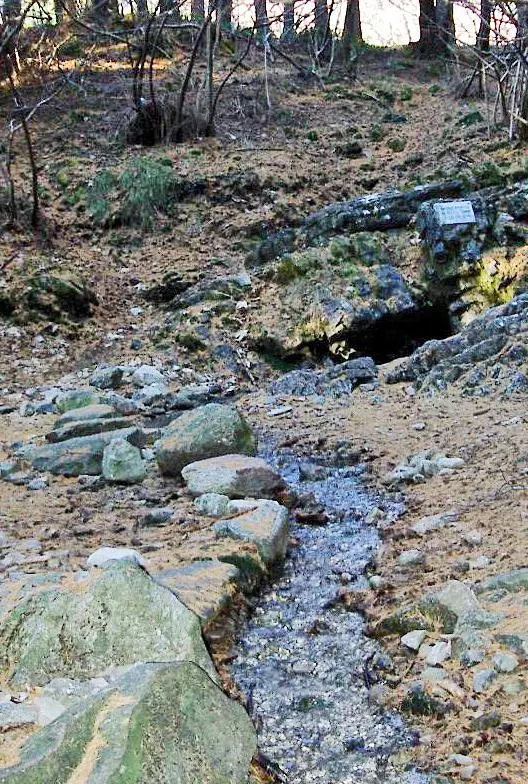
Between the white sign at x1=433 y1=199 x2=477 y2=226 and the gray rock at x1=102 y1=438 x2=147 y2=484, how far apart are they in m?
4.05

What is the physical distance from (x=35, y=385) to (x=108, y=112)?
6249 mm

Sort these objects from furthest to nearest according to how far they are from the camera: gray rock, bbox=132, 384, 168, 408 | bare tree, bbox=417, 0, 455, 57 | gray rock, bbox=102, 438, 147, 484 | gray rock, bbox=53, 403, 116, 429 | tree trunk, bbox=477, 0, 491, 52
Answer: bare tree, bbox=417, 0, 455, 57, tree trunk, bbox=477, 0, 491, 52, gray rock, bbox=132, 384, 168, 408, gray rock, bbox=53, 403, 116, 429, gray rock, bbox=102, 438, 147, 484

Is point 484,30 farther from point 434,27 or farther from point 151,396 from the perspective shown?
point 151,396

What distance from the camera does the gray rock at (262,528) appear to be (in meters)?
2.97

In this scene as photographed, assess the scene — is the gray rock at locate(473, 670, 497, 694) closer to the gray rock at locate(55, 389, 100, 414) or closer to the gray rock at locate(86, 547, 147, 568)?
the gray rock at locate(86, 547, 147, 568)

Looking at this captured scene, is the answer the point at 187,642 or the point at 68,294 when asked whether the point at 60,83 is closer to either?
the point at 68,294

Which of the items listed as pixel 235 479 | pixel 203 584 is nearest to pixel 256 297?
pixel 235 479

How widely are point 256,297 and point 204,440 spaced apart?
3374 mm

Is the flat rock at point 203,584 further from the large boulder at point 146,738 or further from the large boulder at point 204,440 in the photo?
the large boulder at point 204,440

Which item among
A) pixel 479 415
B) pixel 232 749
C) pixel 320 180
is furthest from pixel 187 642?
pixel 320 180

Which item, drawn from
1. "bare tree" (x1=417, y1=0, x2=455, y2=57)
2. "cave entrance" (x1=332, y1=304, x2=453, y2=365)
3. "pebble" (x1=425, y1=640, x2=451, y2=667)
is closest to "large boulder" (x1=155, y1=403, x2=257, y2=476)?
"pebble" (x1=425, y1=640, x2=451, y2=667)

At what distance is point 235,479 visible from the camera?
3.59 metres

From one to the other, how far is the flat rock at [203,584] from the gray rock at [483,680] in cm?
84

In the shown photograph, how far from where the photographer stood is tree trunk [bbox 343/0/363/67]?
1417cm
